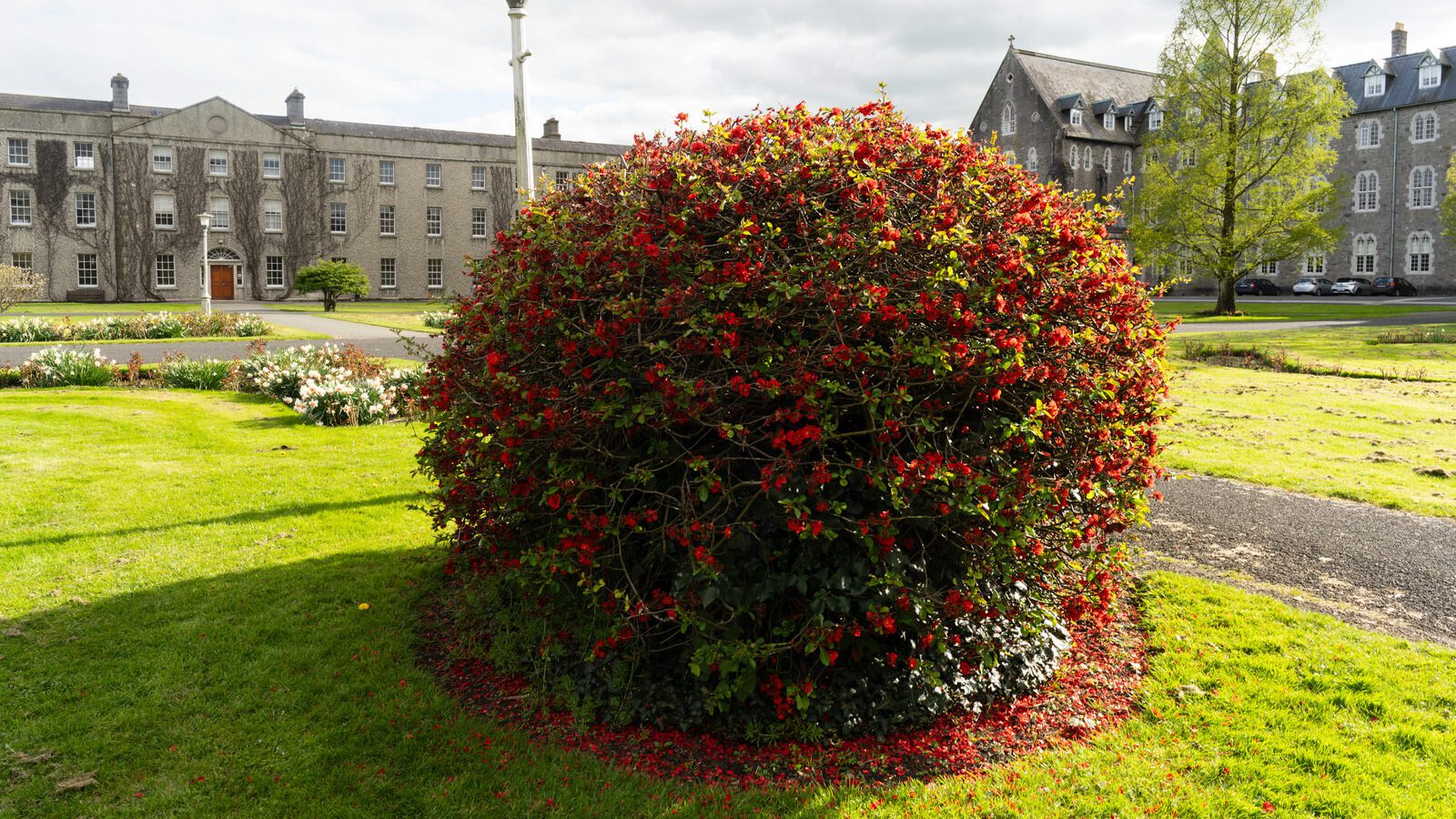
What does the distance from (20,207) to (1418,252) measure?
7874 cm

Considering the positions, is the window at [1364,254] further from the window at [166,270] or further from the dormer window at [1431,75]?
the window at [166,270]

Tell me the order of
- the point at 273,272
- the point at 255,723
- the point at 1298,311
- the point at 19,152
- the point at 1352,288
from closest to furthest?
the point at 255,723 → the point at 1298,311 → the point at 19,152 → the point at 273,272 → the point at 1352,288

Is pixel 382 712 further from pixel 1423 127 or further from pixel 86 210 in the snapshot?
pixel 1423 127

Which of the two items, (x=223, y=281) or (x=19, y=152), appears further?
(x=223, y=281)

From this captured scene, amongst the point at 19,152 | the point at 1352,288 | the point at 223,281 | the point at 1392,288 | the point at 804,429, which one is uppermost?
the point at 19,152

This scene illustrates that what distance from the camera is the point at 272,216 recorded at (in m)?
52.7

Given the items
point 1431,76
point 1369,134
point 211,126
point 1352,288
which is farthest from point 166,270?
point 1431,76

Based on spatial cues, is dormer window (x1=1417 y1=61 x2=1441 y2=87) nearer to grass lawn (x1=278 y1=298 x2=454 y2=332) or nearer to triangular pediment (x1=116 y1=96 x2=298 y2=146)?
grass lawn (x1=278 y1=298 x2=454 y2=332)

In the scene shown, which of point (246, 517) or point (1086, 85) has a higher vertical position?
point (1086, 85)

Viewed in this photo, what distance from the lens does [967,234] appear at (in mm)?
4180

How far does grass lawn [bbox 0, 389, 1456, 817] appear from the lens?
3818 mm

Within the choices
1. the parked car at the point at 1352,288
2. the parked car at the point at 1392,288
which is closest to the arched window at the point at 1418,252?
the parked car at the point at 1352,288

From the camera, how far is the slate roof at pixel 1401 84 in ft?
180

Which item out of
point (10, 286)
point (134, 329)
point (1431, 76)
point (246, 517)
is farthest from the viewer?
point (1431, 76)
